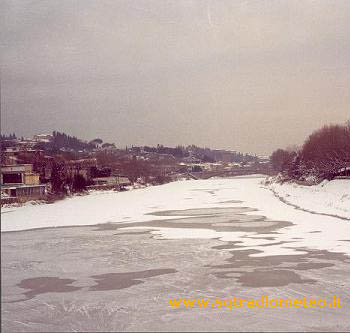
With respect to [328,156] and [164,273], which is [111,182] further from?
[164,273]

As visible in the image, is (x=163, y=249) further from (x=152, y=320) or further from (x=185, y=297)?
(x=152, y=320)

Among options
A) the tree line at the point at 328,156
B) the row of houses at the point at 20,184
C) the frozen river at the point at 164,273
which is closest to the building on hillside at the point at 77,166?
the row of houses at the point at 20,184

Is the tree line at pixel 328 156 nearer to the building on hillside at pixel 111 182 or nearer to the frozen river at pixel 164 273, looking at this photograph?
the building on hillside at pixel 111 182

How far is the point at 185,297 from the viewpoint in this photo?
7.17m

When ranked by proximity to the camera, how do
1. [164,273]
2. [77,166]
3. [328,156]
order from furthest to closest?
[328,156] < [77,166] < [164,273]

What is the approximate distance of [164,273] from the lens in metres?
8.94

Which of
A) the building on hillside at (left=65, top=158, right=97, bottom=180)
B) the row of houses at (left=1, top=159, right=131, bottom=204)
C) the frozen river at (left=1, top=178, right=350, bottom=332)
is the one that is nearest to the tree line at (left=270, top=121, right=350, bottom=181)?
the building on hillside at (left=65, top=158, right=97, bottom=180)

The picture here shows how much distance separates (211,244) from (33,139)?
7081mm

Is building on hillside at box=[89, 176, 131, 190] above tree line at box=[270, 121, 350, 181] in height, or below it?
below

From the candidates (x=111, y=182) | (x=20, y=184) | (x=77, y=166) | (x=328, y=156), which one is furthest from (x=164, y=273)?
(x=111, y=182)

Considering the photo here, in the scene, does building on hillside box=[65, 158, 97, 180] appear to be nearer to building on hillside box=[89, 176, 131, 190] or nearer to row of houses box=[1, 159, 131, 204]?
row of houses box=[1, 159, 131, 204]

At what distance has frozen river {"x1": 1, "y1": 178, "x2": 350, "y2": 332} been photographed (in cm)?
605

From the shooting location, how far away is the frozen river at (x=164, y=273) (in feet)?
19.8

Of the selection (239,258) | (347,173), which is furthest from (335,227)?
(347,173)
